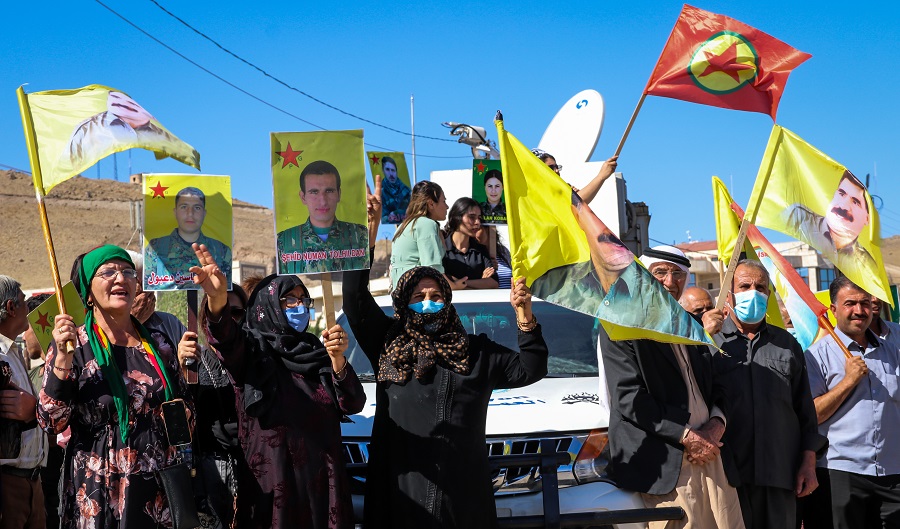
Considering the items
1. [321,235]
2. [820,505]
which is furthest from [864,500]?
[321,235]

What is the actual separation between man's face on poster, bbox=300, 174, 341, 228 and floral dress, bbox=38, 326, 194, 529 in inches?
41.8

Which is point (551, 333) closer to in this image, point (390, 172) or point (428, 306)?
point (428, 306)

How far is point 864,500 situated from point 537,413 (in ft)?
7.52

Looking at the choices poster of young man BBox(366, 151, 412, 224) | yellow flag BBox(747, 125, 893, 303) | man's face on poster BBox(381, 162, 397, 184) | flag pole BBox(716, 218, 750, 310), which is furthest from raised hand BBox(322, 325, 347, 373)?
man's face on poster BBox(381, 162, 397, 184)

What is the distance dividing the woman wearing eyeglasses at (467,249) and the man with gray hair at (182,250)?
3.42 meters

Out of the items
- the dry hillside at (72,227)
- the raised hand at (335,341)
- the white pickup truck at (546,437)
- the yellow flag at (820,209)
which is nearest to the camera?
the raised hand at (335,341)

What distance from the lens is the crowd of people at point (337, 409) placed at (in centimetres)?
434

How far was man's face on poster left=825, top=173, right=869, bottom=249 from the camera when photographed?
6.70 m

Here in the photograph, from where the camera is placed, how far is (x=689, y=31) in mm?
6410

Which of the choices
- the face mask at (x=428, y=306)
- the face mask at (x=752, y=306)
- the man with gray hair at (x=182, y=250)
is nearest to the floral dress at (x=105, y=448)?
the man with gray hair at (x=182, y=250)

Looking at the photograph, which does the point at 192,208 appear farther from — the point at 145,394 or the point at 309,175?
the point at 145,394

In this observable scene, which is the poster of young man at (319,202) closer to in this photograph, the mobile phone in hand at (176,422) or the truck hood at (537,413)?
the mobile phone in hand at (176,422)

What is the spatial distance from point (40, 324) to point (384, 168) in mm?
3259

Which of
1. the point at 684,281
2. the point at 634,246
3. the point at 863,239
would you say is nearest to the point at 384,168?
the point at 684,281
